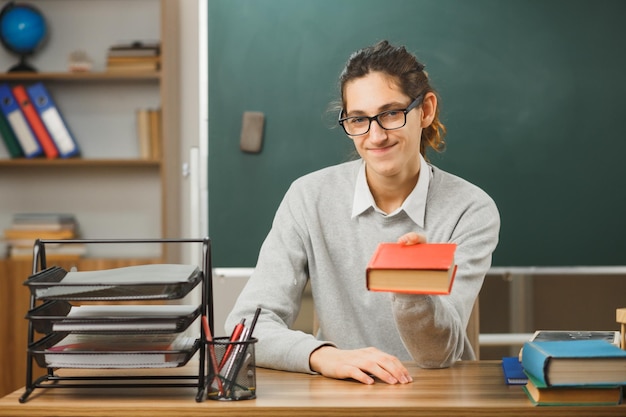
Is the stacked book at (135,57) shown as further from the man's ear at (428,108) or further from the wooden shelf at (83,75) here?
the man's ear at (428,108)

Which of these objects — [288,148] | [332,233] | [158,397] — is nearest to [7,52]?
[288,148]

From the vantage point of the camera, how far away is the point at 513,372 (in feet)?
4.69

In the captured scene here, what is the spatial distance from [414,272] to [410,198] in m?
0.76

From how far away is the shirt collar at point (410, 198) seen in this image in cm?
201

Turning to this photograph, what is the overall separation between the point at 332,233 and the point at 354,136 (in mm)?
305

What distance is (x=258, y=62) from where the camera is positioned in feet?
11.1

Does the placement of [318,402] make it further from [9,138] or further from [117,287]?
[9,138]

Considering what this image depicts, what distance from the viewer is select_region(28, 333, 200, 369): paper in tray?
4.25ft

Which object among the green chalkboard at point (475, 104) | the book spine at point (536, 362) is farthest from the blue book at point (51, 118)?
the book spine at point (536, 362)

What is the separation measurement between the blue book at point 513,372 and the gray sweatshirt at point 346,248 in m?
0.31

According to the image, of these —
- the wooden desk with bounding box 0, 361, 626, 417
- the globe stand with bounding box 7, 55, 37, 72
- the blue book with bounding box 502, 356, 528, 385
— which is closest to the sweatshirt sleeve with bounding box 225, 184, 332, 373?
the wooden desk with bounding box 0, 361, 626, 417

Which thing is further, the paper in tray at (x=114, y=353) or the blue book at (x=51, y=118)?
the blue book at (x=51, y=118)

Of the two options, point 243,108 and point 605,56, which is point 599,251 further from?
point 243,108

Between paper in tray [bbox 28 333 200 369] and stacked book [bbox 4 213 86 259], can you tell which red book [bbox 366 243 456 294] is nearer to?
paper in tray [bbox 28 333 200 369]
